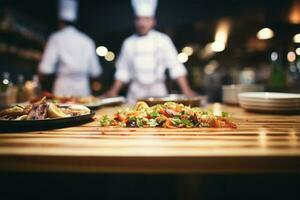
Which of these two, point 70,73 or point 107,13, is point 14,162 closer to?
point 70,73

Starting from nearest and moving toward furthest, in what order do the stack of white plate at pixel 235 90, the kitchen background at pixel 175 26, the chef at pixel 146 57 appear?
the stack of white plate at pixel 235 90, the chef at pixel 146 57, the kitchen background at pixel 175 26

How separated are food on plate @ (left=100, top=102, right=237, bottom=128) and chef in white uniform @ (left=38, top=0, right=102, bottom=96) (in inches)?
154

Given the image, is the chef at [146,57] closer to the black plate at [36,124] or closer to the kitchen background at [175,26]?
the kitchen background at [175,26]

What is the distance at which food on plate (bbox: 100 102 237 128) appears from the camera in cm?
146

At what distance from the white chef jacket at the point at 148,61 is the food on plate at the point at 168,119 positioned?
3.30m

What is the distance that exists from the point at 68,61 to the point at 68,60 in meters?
0.02

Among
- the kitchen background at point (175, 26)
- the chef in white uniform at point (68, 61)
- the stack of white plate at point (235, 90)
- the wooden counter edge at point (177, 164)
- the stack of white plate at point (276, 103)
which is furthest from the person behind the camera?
the kitchen background at point (175, 26)

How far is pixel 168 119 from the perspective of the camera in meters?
1.49

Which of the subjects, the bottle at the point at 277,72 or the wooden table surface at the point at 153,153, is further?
the bottle at the point at 277,72

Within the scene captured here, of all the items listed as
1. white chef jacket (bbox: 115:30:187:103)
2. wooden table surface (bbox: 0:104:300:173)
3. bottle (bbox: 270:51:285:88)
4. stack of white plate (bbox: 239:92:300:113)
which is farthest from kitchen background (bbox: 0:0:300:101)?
wooden table surface (bbox: 0:104:300:173)

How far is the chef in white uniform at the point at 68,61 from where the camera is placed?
5258 millimetres

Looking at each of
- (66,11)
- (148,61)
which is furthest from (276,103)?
(66,11)

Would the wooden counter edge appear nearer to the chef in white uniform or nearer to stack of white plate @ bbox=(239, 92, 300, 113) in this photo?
stack of white plate @ bbox=(239, 92, 300, 113)

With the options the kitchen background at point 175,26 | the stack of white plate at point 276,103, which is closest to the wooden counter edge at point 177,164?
the stack of white plate at point 276,103
